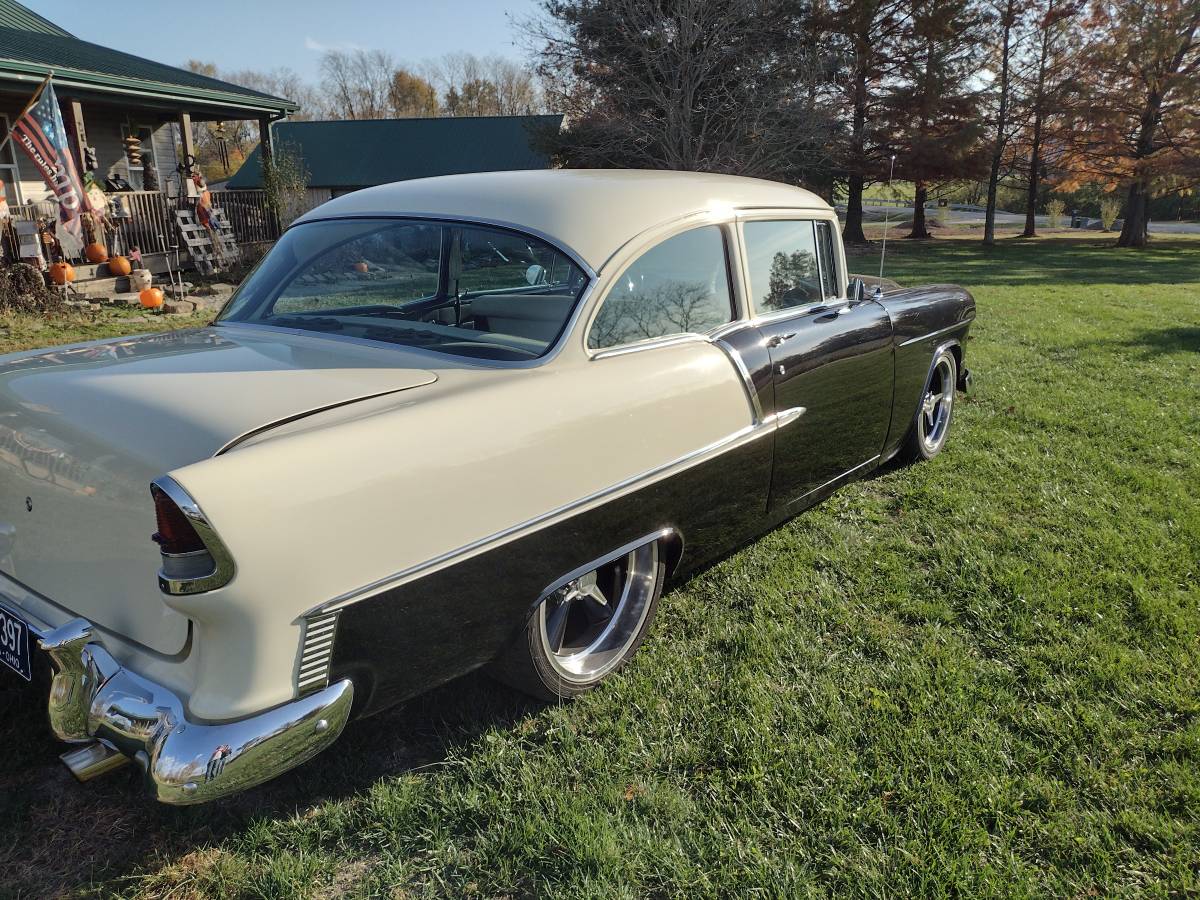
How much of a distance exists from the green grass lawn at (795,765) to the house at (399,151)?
2613 cm

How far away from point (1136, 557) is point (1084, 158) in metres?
28.1

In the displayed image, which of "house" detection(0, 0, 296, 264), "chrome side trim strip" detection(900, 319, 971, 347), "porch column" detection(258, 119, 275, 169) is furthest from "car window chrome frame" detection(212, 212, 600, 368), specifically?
"porch column" detection(258, 119, 275, 169)

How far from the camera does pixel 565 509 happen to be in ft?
7.49

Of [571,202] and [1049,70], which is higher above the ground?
[1049,70]

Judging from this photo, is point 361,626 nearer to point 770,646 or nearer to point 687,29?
point 770,646

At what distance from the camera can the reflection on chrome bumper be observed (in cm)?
170

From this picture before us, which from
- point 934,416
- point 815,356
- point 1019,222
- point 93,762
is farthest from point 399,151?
point 93,762

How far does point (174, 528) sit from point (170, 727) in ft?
1.39

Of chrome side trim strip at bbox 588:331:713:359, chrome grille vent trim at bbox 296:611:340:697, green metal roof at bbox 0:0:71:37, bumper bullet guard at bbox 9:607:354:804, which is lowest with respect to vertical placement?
bumper bullet guard at bbox 9:607:354:804

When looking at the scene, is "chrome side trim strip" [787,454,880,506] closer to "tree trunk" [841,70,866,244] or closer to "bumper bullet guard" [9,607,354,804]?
"bumper bullet guard" [9,607,354,804]

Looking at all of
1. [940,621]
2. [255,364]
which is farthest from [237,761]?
[940,621]

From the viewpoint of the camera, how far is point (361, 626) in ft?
6.13

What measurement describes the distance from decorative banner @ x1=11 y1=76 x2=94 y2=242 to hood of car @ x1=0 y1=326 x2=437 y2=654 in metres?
10.2

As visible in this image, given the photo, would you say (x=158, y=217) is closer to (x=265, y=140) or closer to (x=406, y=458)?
(x=265, y=140)
